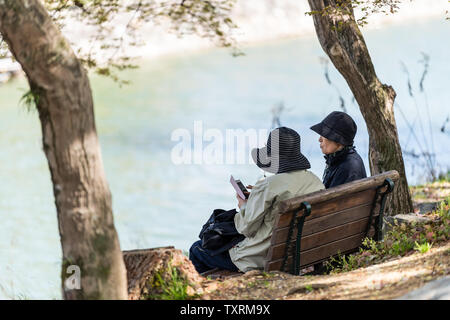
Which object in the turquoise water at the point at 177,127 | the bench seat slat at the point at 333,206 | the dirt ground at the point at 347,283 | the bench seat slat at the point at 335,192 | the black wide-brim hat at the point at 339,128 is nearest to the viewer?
the dirt ground at the point at 347,283

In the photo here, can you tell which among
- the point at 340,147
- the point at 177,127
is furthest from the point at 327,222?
the point at 177,127

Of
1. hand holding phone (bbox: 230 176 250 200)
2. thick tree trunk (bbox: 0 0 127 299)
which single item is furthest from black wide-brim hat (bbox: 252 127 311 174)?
thick tree trunk (bbox: 0 0 127 299)

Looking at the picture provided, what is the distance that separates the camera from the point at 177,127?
75.8 feet

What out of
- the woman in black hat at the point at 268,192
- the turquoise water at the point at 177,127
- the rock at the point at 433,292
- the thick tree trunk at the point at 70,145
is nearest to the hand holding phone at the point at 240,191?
the woman in black hat at the point at 268,192

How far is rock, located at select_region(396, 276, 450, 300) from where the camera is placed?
3490 mm

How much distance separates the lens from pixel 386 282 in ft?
12.9

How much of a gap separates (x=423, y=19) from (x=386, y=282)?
40.2 meters

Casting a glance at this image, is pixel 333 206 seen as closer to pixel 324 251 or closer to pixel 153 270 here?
pixel 324 251

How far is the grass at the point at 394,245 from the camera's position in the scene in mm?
4895

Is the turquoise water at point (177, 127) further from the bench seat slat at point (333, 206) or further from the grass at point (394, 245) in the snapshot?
the grass at point (394, 245)

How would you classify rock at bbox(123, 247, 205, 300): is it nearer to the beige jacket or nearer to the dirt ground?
the dirt ground

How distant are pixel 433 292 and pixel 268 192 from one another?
1.37 meters

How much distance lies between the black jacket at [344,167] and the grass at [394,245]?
0.52m
